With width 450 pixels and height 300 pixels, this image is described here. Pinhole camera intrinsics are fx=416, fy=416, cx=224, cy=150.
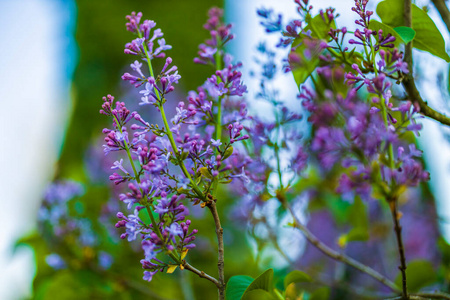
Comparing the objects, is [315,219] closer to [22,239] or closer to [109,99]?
[22,239]

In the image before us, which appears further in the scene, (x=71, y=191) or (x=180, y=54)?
(x=180, y=54)

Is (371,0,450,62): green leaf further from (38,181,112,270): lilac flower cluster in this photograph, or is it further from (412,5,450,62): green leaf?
(38,181,112,270): lilac flower cluster

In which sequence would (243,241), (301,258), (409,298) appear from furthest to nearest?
(243,241) < (301,258) < (409,298)

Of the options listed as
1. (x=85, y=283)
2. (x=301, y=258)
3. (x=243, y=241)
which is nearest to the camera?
(x=85, y=283)

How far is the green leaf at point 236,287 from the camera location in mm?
434

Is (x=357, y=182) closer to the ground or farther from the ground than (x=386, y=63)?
closer to the ground

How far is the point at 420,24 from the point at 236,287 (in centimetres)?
35

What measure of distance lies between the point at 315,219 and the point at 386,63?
42.2 inches

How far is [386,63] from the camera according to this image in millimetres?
443

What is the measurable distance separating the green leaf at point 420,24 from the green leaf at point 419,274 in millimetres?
367

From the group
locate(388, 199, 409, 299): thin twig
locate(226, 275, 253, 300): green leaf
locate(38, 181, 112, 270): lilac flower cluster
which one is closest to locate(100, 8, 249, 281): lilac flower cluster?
locate(226, 275, 253, 300): green leaf

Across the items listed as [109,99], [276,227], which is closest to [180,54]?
[276,227]

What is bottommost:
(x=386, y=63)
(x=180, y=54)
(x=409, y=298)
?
(x=409, y=298)

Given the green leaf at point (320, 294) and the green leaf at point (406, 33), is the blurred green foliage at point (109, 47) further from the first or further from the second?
the green leaf at point (406, 33)
